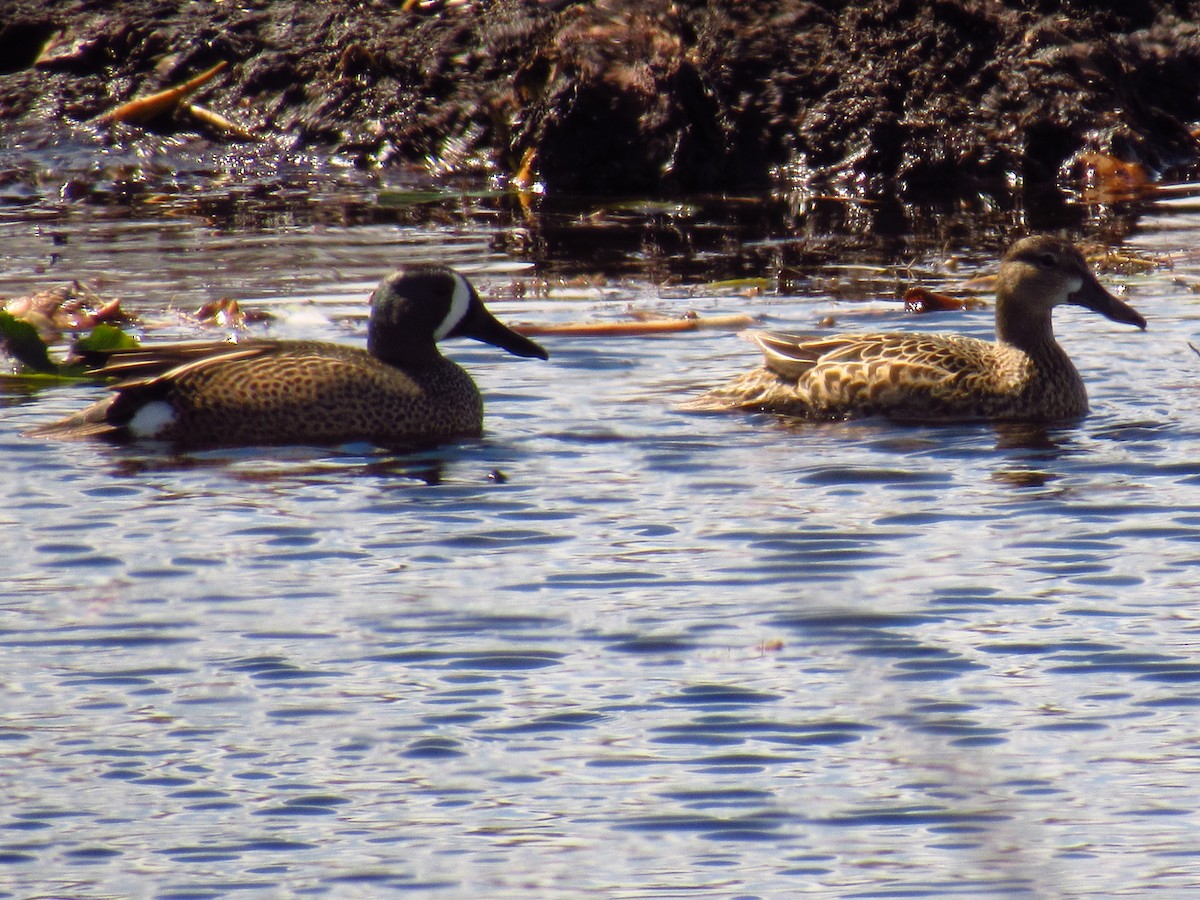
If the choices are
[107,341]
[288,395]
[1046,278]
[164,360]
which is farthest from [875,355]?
[107,341]

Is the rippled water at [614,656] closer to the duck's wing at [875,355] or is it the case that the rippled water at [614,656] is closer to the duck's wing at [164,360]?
the duck's wing at [875,355]

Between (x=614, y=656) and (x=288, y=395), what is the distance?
334 centimetres

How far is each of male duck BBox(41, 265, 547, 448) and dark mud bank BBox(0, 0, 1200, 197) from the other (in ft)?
20.4

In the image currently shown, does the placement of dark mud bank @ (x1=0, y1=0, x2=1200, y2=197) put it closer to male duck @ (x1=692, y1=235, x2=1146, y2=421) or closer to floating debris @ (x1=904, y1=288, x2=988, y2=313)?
floating debris @ (x1=904, y1=288, x2=988, y2=313)

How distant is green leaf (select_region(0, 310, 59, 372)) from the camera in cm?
989

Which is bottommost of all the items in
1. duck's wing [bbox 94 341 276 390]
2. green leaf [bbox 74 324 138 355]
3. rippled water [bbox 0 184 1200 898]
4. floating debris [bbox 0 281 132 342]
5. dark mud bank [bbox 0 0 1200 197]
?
rippled water [bbox 0 184 1200 898]

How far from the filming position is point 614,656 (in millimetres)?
6270

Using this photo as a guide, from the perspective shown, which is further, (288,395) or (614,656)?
(288,395)

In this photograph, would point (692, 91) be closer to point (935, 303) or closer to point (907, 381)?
point (935, 303)

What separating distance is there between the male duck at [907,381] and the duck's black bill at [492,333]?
0.84 meters

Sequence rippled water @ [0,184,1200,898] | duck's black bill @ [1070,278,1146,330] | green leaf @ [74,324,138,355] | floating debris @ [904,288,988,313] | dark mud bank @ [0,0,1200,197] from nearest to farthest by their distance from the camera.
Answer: rippled water @ [0,184,1200,898], green leaf @ [74,324,138,355], duck's black bill @ [1070,278,1146,330], floating debris @ [904,288,988,313], dark mud bank @ [0,0,1200,197]

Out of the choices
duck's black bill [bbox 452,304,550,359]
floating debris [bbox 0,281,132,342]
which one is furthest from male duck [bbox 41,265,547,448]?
floating debris [bbox 0,281,132,342]

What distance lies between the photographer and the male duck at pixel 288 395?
359 inches

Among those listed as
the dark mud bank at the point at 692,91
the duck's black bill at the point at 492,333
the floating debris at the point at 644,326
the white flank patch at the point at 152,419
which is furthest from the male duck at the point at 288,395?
the dark mud bank at the point at 692,91
